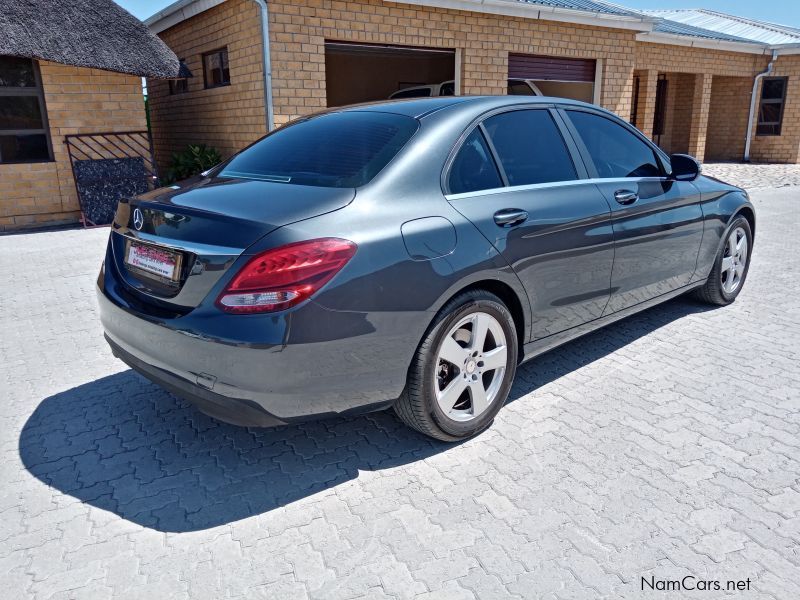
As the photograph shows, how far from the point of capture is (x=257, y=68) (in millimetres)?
9430

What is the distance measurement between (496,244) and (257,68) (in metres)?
7.49

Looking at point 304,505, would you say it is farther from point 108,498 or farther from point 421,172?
point 421,172

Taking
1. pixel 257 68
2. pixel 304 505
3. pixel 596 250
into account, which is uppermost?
pixel 257 68

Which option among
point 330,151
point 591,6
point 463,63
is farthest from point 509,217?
point 591,6

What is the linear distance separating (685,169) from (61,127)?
9222 mm

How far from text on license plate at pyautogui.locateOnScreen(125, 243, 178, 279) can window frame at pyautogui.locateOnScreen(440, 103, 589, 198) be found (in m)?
1.30

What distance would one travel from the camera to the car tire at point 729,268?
528cm

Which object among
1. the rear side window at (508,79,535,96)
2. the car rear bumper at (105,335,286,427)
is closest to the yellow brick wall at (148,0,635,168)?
the rear side window at (508,79,535,96)

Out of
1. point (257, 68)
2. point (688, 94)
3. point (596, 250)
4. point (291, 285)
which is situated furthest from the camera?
point (688, 94)

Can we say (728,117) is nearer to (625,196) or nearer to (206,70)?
(206,70)

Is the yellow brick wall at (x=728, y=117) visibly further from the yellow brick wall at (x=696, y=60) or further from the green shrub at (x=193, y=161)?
the green shrub at (x=193, y=161)

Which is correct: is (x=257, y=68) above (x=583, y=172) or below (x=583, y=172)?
above

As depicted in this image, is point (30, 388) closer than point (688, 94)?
Yes

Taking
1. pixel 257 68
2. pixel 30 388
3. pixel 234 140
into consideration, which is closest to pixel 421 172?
pixel 30 388
